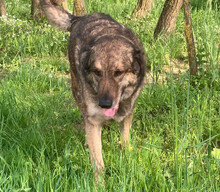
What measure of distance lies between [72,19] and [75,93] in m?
1.05

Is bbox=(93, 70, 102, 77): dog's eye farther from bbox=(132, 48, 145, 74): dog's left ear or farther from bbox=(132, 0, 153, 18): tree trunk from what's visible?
bbox=(132, 0, 153, 18): tree trunk

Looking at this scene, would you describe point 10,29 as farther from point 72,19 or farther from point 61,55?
point 72,19

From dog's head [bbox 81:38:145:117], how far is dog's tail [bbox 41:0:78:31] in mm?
1462

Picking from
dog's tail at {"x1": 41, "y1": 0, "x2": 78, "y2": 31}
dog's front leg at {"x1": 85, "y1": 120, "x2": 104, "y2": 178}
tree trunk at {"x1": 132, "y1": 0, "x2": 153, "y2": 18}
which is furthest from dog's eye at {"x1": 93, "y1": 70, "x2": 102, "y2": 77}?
tree trunk at {"x1": 132, "y1": 0, "x2": 153, "y2": 18}

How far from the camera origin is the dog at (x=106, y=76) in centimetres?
274

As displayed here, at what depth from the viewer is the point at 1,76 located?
5.48 meters

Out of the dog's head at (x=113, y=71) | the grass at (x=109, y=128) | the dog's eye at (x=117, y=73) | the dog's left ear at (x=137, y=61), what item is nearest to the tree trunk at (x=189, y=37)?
the grass at (x=109, y=128)

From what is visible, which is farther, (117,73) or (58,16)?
(58,16)

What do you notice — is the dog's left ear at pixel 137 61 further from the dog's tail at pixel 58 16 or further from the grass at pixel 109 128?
the dog's tail at pixel 58 16

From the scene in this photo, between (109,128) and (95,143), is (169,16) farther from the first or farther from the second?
(95,143)

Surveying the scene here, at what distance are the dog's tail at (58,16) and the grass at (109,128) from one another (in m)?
0.84

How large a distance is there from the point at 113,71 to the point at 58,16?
1.91 metres

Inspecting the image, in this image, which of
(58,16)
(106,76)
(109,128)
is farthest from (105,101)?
(58,16)

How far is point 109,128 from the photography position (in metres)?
3.79
